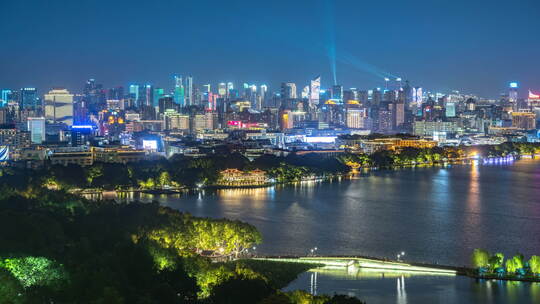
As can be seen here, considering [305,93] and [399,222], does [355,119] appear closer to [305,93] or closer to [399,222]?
[305,93]

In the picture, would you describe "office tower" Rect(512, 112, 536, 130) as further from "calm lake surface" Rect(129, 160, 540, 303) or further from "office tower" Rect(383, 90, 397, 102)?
"calm lake surface" Rect(129, 160, 540, 303)

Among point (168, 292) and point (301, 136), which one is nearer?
point (168, 292)

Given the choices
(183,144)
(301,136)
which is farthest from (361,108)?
(183,144)

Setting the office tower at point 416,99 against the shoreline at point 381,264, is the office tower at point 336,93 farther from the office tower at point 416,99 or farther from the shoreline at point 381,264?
the shoreline at point 381,264

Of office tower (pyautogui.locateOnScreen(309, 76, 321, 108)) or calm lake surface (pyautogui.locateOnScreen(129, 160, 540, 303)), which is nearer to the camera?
calm lake surface (pyautogui.locateOnScreen(129, 160, 540, 303))

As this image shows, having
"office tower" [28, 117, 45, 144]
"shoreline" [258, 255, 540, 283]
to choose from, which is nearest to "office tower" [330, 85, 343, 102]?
"office tower" [28, 117, 45, 144]

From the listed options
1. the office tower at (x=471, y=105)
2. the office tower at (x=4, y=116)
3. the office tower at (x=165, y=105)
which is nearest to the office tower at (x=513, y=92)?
the office tower at (x=471, y=105)

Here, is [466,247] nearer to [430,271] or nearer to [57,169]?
[430,271]
